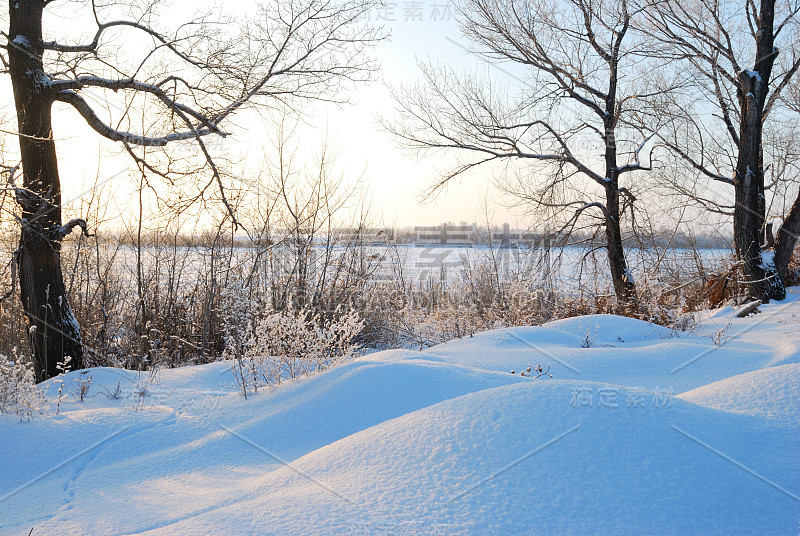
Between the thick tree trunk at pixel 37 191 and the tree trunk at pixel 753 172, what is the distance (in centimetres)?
1045

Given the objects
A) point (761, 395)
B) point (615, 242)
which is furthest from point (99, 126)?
point (615, 242)

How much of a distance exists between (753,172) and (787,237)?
1512 mm

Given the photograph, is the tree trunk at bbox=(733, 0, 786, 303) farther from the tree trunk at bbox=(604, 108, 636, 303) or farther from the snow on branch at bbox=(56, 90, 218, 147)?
the snow on branch at bbox=(56, 90, 218, 147)

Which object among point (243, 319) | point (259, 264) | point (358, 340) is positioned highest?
point (259, 264)

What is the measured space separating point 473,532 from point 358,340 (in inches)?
257

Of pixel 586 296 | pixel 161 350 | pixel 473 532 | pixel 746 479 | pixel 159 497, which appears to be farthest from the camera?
pixel 586 296

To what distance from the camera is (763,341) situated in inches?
213

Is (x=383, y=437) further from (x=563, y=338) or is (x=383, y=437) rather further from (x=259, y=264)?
(x=259, y=264)

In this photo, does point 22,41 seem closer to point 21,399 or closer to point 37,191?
point 37,191

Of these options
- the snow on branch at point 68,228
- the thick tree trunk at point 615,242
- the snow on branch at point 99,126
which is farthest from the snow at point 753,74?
the snow on branch at point 68,228

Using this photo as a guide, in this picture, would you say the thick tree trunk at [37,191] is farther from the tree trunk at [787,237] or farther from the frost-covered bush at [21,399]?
the tree trunk at [787,237]

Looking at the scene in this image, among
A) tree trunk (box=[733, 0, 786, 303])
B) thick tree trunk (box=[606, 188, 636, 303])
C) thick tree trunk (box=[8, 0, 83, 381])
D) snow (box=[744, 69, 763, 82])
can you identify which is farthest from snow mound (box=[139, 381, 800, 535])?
snow (box=[744, 69, 763, 82])

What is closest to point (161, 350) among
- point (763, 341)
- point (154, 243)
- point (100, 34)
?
point (154, 243)

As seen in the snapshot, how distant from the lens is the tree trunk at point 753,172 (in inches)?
361
